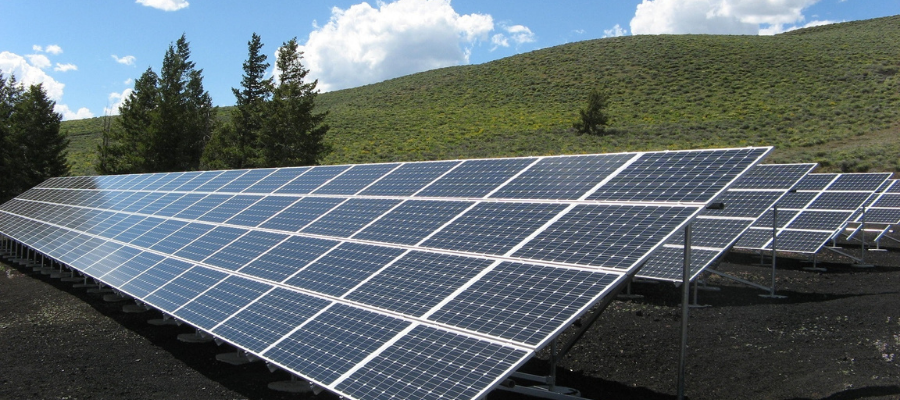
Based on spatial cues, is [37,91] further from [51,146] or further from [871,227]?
[871,227]

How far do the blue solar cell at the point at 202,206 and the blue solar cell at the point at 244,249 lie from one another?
149 inches

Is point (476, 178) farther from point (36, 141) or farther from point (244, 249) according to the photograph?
point (36, 141)

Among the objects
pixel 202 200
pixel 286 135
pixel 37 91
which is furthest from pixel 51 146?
pixel 202 200

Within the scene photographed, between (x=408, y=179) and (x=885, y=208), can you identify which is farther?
(x=885, y=208)

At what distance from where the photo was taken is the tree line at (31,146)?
42531mm

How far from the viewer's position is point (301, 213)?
13.2m

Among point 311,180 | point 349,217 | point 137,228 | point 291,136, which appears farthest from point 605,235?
point 291,136

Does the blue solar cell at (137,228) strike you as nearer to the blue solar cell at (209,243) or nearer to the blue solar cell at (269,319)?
the blue solar cell at (209,243)

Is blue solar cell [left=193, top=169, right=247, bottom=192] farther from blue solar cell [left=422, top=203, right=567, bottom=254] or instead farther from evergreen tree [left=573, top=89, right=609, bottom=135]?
evergreen tree [left=573, top=89, right=609, bottom=135]

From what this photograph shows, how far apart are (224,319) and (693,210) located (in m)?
6.78

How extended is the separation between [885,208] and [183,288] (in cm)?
2906

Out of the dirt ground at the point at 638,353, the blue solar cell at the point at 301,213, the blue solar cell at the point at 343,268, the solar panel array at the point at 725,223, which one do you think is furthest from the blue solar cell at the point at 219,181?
the solar panel array at the point at 725,223

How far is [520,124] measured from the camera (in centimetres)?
6234

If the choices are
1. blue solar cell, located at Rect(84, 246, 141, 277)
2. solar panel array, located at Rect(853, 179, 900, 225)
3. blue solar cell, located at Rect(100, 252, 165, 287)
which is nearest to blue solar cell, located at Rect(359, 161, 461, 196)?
blue solar cell, located at Rect(100, 252, 165, 287)
